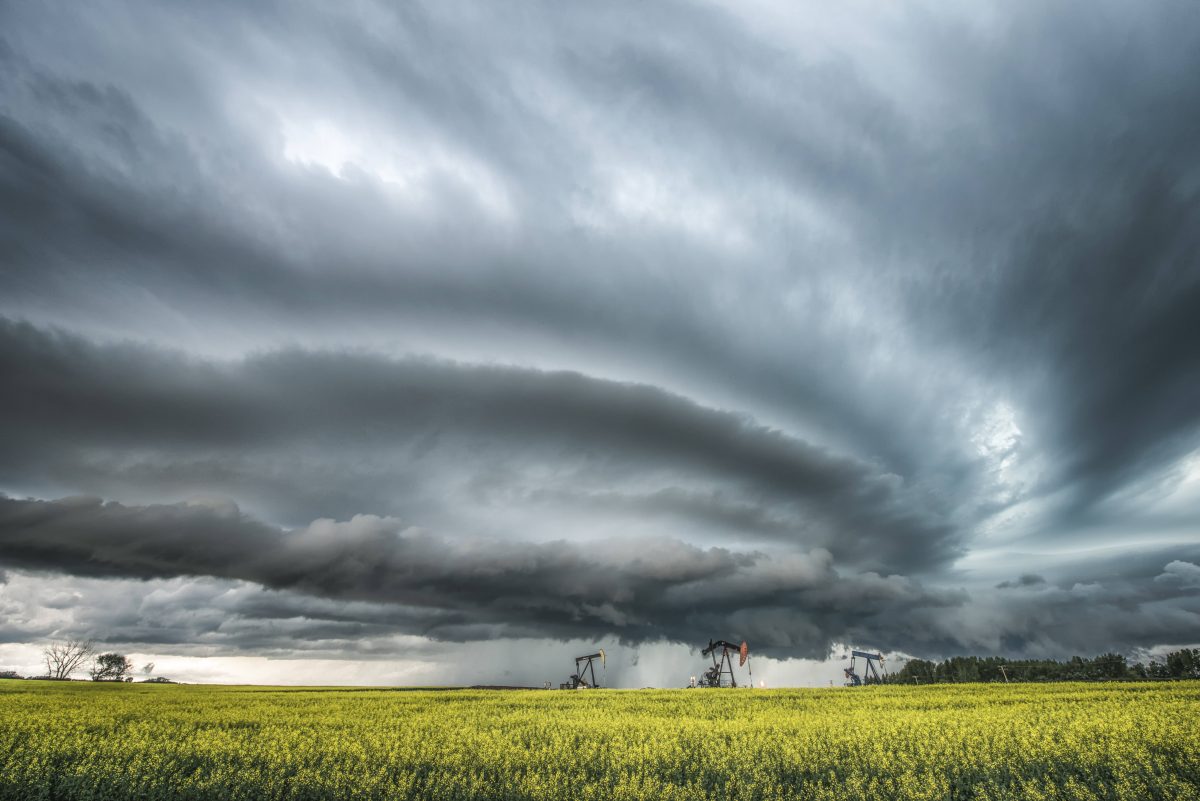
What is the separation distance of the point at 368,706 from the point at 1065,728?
184 ft

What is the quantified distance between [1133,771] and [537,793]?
26.1m

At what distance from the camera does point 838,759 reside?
88.2 ft

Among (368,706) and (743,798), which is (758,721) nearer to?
(743,798)

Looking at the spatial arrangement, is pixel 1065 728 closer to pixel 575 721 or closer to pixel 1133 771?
pixel 1133 771

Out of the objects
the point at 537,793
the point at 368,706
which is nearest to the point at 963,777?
the point at 537,793

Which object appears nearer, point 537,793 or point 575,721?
point 537,793

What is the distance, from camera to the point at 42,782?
24641mm

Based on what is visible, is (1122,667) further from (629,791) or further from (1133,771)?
(629,791)

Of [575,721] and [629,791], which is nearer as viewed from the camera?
[629,791]

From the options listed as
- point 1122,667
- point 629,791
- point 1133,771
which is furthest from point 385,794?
point 1122,667

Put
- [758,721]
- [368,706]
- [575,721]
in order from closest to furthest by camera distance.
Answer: [758,721], [575,721], [368,706]

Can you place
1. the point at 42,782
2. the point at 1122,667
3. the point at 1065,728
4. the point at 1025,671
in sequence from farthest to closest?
the point at 1025,671 → the point at 1122,667 → the point at 1065,728 → the point at 42,782

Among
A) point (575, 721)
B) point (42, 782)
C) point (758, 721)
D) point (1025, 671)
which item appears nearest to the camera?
point (42, 782)

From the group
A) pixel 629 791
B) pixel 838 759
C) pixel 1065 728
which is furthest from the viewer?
pixel 1065 728
